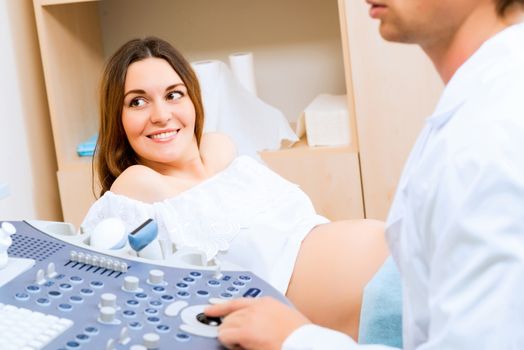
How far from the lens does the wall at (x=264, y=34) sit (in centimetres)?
252

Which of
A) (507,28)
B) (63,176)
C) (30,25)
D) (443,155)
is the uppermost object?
(30,25)

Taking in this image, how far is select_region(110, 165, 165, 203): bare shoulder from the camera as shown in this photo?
1475 mm

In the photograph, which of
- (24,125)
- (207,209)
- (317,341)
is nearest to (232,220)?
(207,209)

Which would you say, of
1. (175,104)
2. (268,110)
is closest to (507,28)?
(175,104)

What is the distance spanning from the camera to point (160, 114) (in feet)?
5.16

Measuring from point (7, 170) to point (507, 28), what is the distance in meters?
1.66

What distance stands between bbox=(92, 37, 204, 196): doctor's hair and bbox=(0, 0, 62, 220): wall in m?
0.59

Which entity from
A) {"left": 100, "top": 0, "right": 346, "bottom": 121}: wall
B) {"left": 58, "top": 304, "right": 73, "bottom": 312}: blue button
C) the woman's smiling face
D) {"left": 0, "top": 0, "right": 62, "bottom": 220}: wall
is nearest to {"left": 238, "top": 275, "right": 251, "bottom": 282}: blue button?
{"left": 58, "top": 304, "right": 73, "bottom": 312}: blue button

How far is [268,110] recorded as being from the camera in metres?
2.34

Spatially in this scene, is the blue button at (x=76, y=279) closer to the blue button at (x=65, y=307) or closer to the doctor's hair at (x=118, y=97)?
the blue button at (x=65, y=307)

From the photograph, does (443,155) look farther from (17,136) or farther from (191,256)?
(17,136)

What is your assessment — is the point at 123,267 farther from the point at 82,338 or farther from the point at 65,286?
the point at 82,338

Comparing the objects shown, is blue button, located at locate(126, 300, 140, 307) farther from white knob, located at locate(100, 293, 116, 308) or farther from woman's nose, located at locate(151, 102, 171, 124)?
woman's nose, located at locate(151, 102, 171, 124)

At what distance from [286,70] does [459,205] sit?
1.95 meters
